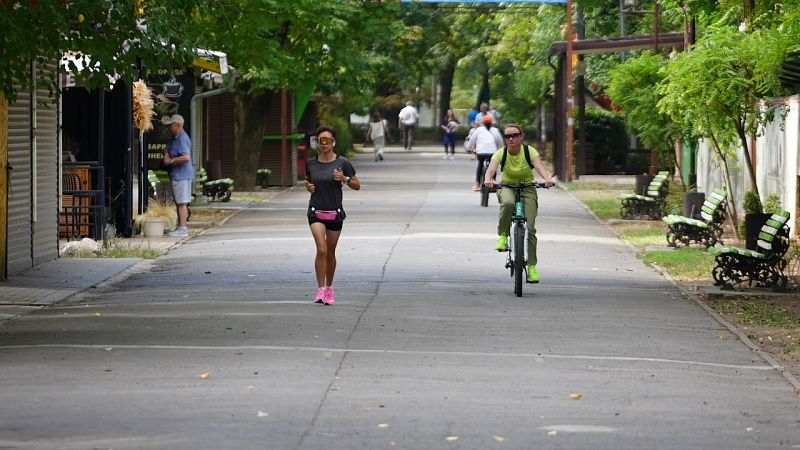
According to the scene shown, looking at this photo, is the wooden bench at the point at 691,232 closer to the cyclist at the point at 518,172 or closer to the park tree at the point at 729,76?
the park tree at the point at 729,76

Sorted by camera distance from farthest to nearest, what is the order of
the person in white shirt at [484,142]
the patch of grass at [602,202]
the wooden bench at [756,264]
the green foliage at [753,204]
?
1. the person in white shirt at [484,142]
2. the patch of grass at [602,202]
3. the green foliage at [753,204]
4. the wooden bench at [756,264]

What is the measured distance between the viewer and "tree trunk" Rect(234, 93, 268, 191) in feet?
117

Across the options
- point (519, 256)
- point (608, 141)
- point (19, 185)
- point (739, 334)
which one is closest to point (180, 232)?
point (19, 185)

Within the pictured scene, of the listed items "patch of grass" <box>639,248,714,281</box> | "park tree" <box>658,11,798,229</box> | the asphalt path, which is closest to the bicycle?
the asphalt path

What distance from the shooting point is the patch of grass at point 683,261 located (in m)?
18.1

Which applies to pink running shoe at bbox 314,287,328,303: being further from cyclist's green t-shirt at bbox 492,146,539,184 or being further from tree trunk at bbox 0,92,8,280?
tree trunk at bbox 0,92,8,280

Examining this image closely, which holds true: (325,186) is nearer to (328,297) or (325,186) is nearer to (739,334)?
(328,297)

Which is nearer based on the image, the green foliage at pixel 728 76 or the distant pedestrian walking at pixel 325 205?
the distant pedestrian walking at pixel 325 205

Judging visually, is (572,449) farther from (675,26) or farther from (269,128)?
(675,26)

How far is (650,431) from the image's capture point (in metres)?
8.59

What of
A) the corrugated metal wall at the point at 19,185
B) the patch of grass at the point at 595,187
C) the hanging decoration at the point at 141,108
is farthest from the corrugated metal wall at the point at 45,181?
the patch of grass at the point at 595,187

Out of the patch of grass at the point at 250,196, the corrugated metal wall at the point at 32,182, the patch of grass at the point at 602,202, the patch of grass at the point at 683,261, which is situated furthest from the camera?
the patch of grass at the point at 250,196

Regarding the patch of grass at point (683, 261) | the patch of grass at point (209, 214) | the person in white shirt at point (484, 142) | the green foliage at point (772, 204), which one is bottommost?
the patch of grass at point (683, 261)

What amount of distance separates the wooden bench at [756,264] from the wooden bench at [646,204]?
32.1 feet
